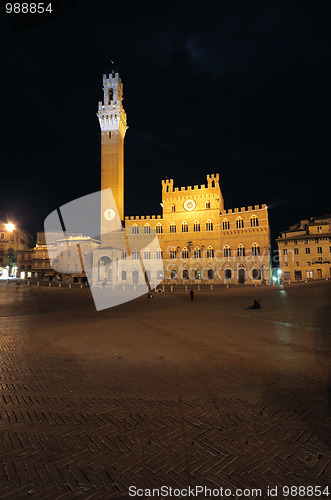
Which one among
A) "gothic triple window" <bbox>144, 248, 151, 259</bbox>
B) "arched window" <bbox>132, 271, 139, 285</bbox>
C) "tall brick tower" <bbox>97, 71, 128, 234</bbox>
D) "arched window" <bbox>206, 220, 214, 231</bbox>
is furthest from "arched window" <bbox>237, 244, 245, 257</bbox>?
"tall brick tower" <bbox>97, 71, 128, 234</bbox>

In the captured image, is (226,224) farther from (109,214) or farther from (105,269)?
(105,269)

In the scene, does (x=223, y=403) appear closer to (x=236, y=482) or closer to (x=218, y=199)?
(x=236, y=482)

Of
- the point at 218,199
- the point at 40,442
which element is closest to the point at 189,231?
the point at 218,199

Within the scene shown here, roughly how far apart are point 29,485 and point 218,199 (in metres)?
42.8

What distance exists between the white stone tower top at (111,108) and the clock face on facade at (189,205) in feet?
63.5

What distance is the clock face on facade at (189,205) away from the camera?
143ft

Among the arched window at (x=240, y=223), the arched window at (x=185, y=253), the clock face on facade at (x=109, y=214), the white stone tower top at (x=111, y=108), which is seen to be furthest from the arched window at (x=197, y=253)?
the white stone tower top at (x=111, y=108)

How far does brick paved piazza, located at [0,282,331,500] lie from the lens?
109 inches

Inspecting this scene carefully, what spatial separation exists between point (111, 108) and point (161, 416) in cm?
5348

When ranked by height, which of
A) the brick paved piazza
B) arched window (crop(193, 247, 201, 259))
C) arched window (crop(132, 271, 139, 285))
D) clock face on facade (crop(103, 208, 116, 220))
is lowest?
the brick paved piazza

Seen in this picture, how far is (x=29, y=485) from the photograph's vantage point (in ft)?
8.68

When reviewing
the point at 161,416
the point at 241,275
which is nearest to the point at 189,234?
the point at 241,275

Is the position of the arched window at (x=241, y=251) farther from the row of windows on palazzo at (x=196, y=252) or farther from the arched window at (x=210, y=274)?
the arched window at (x=210, y=274)

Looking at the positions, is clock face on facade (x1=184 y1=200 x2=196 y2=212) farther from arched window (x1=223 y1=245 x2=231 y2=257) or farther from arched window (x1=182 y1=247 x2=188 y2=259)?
arched window (x1=223 y1=245 x2=231 y2=257)
